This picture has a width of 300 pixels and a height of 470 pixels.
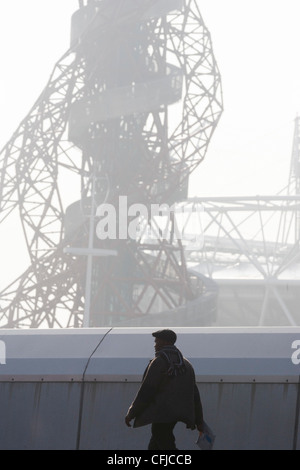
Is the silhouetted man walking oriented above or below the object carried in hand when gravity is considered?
above

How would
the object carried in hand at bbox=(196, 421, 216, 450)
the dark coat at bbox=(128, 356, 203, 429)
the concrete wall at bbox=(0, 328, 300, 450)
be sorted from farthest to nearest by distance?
the concrete wall at bbox=(0, 328, 300, 450), the object carried in hand at bbox=(196, 421, 216, 450), the dark coat at bbox=(128, 356, 203, 429)

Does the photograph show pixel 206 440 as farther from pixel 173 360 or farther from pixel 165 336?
pixel 165 336

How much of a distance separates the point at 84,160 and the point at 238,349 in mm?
45935

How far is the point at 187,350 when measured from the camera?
28.9 ft

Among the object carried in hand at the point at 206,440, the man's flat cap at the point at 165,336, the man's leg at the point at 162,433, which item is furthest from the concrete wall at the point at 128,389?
the man's flat cap at the point at 165,336

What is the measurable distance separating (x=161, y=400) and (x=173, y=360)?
1.14 ft

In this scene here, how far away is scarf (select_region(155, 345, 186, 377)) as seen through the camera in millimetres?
7270

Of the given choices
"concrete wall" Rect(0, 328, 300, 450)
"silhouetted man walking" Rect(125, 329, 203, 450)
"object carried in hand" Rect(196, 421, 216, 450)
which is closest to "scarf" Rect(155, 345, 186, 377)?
"silhouetted man walking" Rect(125, 329, 203, 450)

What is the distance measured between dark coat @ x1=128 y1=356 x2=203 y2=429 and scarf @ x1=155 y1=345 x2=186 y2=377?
34 mm

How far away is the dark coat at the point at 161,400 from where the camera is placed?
7188 mm

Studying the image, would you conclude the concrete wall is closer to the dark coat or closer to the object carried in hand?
the object carried in hand

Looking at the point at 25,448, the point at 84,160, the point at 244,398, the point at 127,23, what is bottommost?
the point at 25,448
